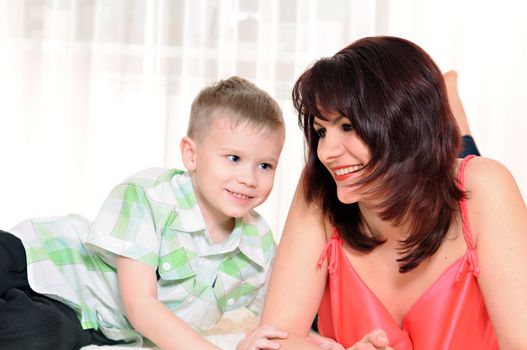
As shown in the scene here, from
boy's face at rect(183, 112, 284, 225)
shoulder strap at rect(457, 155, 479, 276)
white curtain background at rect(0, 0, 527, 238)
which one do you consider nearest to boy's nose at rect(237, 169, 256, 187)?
boy's face at rect(183, 112, 284, 225)

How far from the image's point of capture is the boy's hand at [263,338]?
1.45 m

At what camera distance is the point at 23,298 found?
163 cm

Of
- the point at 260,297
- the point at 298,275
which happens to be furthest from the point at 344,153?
the point at 260,297

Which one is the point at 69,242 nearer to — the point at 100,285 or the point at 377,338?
the point at 100,285

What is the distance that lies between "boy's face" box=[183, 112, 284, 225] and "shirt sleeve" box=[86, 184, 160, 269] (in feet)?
0.48

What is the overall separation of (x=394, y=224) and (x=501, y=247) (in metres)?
0.22

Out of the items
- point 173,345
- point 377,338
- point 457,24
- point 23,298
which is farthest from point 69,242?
point 457,24

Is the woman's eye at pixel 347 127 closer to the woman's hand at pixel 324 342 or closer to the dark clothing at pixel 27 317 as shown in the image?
the woman's hand at pixel 324 342

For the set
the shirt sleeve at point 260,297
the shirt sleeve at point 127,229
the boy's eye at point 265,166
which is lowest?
the shirt sleeve at point 260,297

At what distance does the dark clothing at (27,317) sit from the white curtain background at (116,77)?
1256mm

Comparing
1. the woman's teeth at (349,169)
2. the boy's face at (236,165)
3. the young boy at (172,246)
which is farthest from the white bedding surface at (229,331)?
the woman's teeth at (349,169)

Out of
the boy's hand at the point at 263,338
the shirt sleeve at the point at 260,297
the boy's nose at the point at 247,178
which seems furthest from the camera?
the shirt sleeve at the point at 260,297

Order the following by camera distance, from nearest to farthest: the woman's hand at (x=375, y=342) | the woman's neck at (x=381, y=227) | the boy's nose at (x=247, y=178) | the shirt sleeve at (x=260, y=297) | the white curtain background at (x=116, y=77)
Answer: the woman's hand at (x=375, y=342) < the woman's neck at (x=381, y=227) < the boy's nose at (x=247, y=178) < the shirt sleeve at (x=260, y=297) < the white curtain background at (x=116, y=77)

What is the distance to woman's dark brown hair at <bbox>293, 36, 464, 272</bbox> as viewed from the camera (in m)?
1.38
